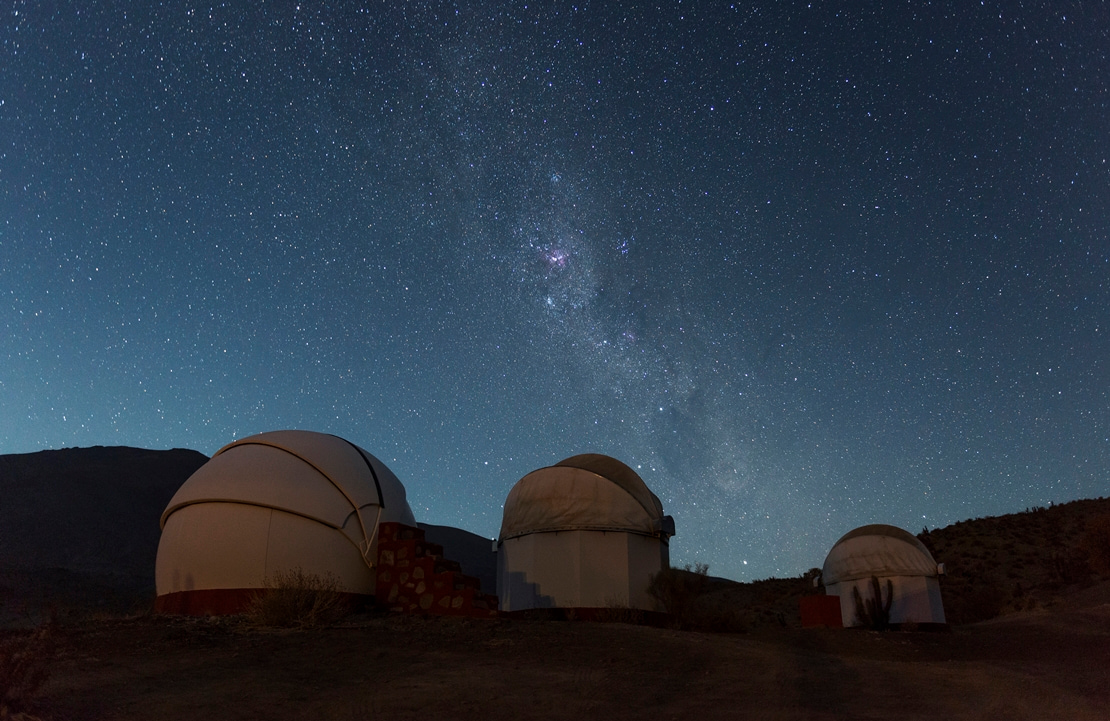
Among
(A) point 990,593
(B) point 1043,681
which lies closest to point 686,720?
(B) point 1043,681

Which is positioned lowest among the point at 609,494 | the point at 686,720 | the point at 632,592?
the point at 686,720

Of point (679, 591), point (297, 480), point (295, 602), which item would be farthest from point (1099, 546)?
point (295, 602)

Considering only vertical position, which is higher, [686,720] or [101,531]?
[101,531]

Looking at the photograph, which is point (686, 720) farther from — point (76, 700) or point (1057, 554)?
point (1057, 554)

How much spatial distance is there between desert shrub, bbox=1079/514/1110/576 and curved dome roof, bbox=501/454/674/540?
54.8ft

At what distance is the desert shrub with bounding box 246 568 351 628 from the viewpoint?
33.8 feet

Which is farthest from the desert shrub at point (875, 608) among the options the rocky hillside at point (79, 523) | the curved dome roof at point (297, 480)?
the rocky hillside at point (79, 523)

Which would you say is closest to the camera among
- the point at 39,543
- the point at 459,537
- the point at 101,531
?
the point at 39,543

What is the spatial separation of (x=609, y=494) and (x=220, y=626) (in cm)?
793

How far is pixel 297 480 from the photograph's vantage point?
40.1ft

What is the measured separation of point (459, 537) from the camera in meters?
69.8

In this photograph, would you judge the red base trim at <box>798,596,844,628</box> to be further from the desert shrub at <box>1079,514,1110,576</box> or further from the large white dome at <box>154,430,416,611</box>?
the desert shrub at <box>1079,514,1110,576</box>

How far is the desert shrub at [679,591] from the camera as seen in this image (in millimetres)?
14297

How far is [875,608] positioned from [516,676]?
14.6 metres
